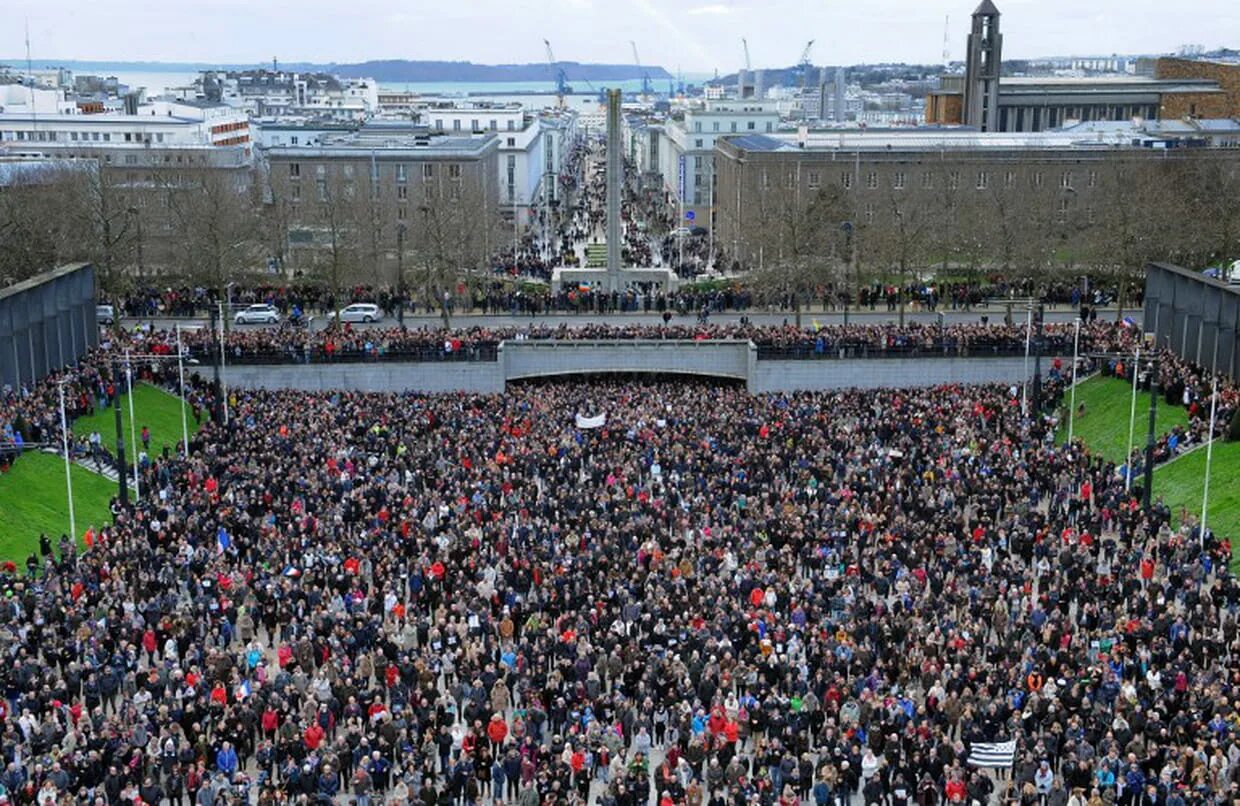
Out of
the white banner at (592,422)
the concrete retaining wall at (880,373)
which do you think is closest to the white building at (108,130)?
the concrete retaining wall at (880,373)

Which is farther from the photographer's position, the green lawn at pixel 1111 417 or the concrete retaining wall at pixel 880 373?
the concrete retaining wall at pixel 880 373

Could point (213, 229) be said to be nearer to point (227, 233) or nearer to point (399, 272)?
point (227, 233)

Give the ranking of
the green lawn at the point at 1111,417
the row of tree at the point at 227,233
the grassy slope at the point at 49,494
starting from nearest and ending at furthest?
the grassy slope at the point at 49,494 → the green lawn at the point at 1111,417 → the row of tree at the point at 227,233

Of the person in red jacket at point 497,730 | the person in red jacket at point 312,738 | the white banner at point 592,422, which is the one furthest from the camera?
the white banner at point 592,422

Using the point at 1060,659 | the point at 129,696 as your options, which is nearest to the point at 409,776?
the point at 129,696

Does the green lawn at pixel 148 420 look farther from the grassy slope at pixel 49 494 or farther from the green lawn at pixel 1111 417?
the green lawn at pixel 1111 417
